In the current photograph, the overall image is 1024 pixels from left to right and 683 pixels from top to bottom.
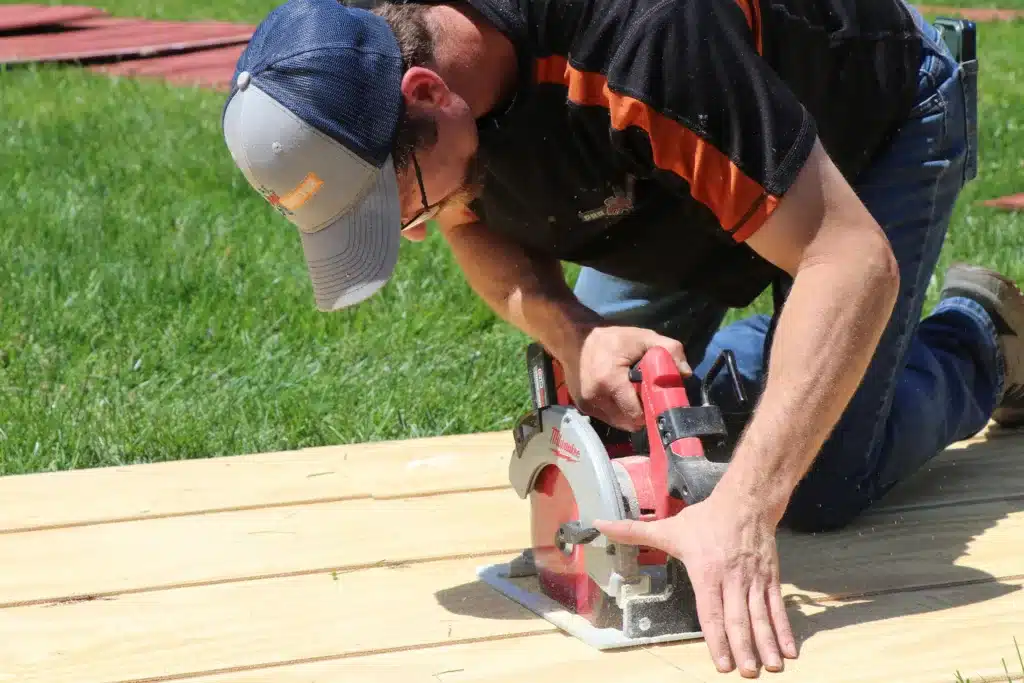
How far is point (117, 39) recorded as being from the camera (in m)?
8.66

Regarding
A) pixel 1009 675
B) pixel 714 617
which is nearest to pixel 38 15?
pixel 714 617

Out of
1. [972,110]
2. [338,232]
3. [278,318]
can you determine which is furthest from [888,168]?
[278,318]

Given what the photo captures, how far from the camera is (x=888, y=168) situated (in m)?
2.54

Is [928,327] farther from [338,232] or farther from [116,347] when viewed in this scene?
[116,347]

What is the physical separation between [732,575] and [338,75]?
0.94 metres

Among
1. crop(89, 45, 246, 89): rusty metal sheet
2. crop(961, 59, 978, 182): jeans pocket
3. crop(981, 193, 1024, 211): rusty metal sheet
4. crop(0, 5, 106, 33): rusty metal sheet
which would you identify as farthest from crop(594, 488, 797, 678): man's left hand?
crop(0, 5, 106, 33): rusty metal sheet

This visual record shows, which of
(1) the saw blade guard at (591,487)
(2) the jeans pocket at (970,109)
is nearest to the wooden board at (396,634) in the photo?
(1) the saw blade guard at (591,487)

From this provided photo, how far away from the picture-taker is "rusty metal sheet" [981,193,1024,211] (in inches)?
213

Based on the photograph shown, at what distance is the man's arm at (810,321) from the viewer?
6.40 ft

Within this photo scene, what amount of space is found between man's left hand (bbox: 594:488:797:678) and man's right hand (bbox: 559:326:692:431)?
29 cm

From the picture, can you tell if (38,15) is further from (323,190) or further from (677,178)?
(677,178)

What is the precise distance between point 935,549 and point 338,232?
4.13ft

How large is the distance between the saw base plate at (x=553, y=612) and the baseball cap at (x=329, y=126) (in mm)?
601

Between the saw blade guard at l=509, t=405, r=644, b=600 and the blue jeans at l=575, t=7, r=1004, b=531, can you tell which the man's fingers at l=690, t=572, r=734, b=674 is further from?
the blue jeans at l=575, t=7, r=1004, b=531
